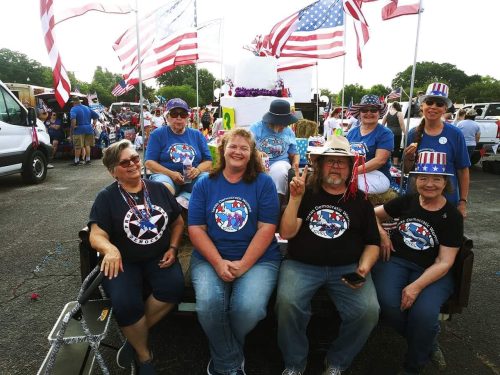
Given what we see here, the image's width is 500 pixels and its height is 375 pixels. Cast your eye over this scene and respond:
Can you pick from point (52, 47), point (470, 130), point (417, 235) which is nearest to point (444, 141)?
point (417, 235)

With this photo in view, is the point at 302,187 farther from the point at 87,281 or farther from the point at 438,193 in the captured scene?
the point at 87,281

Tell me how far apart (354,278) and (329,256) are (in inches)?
8.9

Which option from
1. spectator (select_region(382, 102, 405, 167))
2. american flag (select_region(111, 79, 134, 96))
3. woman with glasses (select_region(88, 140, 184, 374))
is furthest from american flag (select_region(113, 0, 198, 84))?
spectator (select_region(382, 102, 405, 167))

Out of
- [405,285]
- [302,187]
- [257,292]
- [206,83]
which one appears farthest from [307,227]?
[206,83]

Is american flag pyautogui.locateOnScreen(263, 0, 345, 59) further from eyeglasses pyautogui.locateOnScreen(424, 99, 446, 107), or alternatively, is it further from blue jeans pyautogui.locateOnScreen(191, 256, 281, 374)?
blue jeans pyautogui.locateOnScreen(191, 256, 281, 374)

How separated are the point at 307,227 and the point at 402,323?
0.94 metres

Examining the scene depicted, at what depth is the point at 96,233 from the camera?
251 centimetres

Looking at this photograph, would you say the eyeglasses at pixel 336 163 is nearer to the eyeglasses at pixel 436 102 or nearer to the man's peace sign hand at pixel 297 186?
the man's peace sign hand at pixel 297 186

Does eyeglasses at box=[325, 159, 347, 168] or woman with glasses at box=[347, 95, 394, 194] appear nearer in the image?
eyeglasses at box=[325, 159, 347, 168]

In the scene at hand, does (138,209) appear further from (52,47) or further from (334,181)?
(52,47)

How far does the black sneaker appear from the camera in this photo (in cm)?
253

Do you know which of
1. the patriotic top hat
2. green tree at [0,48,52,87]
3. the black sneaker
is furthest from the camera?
green tree at [0,48,52,87]

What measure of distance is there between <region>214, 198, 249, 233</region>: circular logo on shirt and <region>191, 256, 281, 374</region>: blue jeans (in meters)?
0.37

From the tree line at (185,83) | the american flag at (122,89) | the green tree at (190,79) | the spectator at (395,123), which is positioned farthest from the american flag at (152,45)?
the green tree at (190,79)
